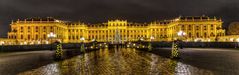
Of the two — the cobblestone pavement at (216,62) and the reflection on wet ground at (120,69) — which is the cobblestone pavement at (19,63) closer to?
the reflection on wet ground at (120,69)

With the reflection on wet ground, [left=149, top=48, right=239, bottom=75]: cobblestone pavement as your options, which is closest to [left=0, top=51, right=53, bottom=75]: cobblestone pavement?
the reflection on wet ground

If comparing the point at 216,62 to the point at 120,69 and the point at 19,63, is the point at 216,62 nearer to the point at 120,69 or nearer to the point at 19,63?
the point at 120,69

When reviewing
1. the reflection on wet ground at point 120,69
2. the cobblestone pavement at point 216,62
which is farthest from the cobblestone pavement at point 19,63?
the cobblestone pavement at point 216,62

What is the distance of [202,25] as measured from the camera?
530 ft

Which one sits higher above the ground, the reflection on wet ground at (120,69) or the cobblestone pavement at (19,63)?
the cobblestone pavement at (19,63)

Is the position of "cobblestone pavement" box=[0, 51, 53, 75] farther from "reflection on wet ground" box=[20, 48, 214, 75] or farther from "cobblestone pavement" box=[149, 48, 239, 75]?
"cobblestone pavement" box=[149, 48, 239, 75]

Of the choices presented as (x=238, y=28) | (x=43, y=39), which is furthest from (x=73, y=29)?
(x=238, y=28)

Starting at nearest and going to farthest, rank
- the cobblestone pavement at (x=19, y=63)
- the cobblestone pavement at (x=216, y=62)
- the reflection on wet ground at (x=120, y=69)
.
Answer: the reflection on wet ground at (x=120, y=69) < the cobblestone pavement at (x=216, y=62) < the cobblestone pavement at (x=19, y=63)

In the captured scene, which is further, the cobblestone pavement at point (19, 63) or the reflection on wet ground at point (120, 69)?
the cobblestone pavement at point (19, 63)

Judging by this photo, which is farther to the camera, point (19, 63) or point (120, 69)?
point (19, 63)

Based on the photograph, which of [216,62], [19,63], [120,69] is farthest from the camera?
[19,63]

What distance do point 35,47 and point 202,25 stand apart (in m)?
111

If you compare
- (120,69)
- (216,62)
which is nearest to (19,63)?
(120,69)

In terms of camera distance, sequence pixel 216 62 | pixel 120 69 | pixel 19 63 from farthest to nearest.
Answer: pixel 19 63 → pixel 216 62 → pixel 120 69
